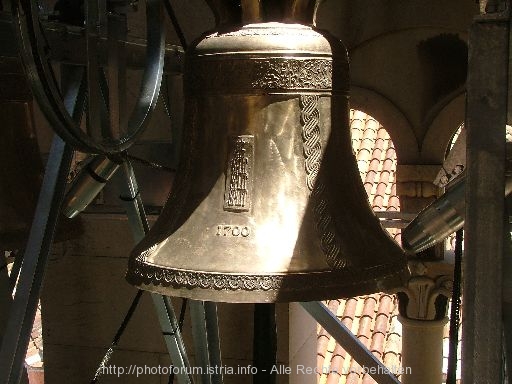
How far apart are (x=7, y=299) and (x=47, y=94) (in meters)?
0.62

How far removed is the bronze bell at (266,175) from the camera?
3.93ft

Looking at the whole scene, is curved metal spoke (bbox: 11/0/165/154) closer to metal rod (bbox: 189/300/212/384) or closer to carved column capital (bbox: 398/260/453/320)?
metal rod (bbox: 189/300/212/384)

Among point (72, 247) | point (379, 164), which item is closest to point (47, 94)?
point (72, 247)

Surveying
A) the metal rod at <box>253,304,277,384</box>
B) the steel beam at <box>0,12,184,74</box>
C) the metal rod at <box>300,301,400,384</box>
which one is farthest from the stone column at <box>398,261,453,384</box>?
the steel beam at <box>0,12,184,74</box>

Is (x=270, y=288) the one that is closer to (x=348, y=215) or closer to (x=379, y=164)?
(x=348, y=215)

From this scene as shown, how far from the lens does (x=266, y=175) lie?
1.28m

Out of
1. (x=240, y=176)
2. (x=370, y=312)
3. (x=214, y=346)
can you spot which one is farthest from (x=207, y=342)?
(x=370, y=312)

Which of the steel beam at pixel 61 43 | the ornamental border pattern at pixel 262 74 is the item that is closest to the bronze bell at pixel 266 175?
the ornamental border pattern at pixel 262 74

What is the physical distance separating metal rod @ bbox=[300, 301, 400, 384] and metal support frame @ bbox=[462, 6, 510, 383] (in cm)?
86

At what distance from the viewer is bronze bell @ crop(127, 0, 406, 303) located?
3.93 ft

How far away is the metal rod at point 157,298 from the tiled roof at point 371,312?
1747mm

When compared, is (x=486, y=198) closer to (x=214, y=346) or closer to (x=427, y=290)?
(x=214, y=346)

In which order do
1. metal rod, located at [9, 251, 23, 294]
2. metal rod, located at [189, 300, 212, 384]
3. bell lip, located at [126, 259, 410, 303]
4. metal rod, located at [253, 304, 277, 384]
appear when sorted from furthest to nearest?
1. metal rod, located at [189, 300, 212, 384]
2. metal rod, located at [9, 251, 23, 294]
3. metal rod, located at [253, 304, 277, 384]
4. bell lip, located at [126, 259, 410, 303]

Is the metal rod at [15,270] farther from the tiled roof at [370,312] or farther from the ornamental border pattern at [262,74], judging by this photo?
the tiled roof at [370,312]
